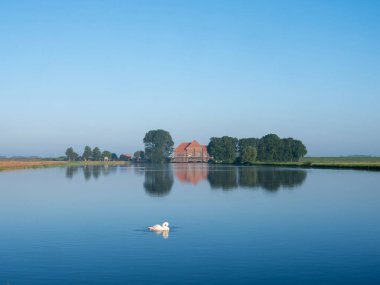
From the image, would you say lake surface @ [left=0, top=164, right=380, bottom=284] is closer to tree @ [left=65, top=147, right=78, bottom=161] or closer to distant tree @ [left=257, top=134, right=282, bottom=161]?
distant tree @ [left=257, top=134, right=282, bottom=161]

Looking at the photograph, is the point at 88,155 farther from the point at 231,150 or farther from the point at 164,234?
the point at 164,234

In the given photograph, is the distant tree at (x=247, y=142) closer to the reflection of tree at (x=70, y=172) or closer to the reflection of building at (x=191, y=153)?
the reflection of building at (x=191, y=153)

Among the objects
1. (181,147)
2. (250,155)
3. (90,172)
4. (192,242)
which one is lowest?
(192,242)

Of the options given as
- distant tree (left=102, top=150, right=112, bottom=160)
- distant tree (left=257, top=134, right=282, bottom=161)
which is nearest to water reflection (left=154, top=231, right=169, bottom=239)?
distant tree (left=257, top=134, right=282, bottom=161)

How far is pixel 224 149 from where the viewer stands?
535 ft

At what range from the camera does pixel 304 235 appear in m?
22.0

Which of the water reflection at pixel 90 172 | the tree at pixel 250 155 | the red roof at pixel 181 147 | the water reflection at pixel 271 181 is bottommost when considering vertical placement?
the water reflection at pixel 271 181

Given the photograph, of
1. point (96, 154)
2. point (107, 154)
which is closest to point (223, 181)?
point (96, 154)

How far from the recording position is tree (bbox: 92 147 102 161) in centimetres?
18800

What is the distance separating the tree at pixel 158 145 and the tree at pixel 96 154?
754 inches

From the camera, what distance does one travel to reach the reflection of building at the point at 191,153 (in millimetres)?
185125

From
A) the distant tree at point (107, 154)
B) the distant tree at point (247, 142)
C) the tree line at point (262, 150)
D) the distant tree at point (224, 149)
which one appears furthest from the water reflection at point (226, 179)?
the distant tree at point (107, 154)

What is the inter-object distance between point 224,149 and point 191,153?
25.1 meters

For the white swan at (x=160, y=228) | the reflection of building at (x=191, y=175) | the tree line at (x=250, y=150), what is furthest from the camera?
the tree line at (x=250, y=150)
